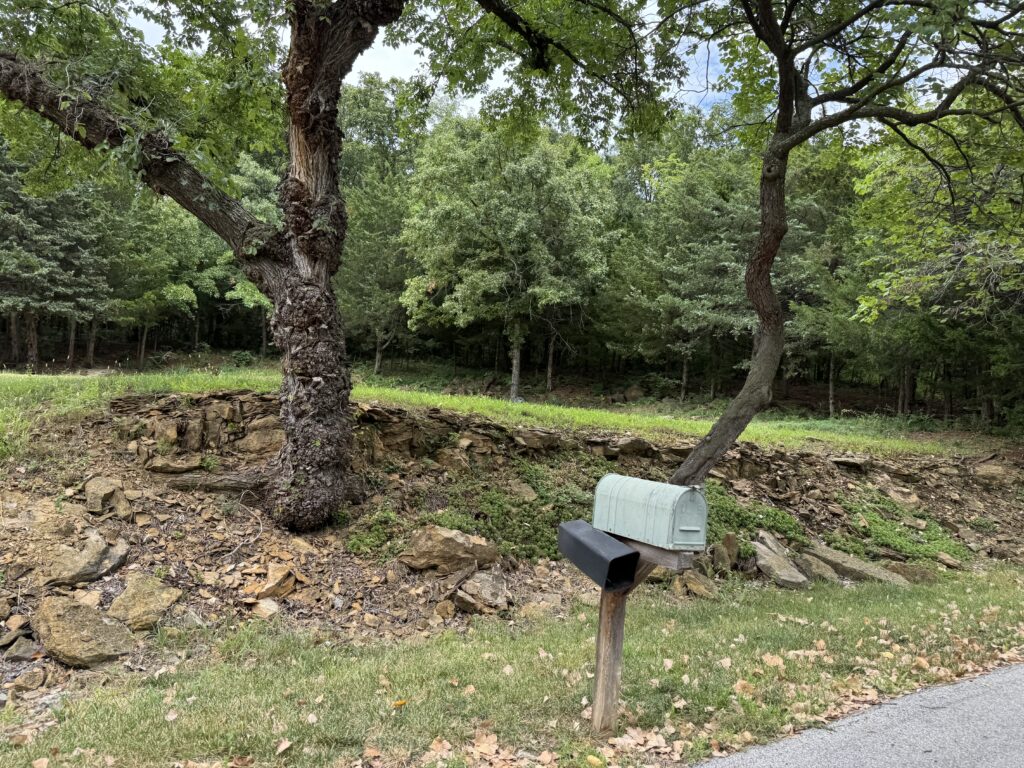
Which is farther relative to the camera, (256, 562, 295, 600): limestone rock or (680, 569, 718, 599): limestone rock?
(680, 569, 718, 599): limestone rock

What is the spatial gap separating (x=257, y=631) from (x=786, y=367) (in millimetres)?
21772

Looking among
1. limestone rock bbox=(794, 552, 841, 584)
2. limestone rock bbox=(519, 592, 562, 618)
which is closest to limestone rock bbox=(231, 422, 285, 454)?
limestone rock bbox=(519, 592, 562, 618)

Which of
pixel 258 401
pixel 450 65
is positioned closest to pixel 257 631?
pixel 258 401

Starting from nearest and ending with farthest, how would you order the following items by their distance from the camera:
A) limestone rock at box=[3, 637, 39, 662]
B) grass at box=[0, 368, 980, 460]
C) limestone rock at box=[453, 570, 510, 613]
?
limestone rock at box=[3, 637, 39, 662] → limestone rock at box=[453, 570, 510, 613] → grass at box=[0, 368, 980, 460]

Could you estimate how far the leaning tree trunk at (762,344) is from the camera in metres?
6.55

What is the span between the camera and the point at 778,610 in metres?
5.90

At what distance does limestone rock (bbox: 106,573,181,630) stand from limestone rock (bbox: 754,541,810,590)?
6.29 meters

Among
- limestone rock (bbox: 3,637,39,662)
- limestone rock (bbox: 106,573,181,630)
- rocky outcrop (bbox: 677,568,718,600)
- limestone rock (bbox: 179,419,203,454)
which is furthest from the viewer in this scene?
limestone rock (bbox: 179,419,203,454)

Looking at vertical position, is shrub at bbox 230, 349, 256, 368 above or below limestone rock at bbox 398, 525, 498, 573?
above

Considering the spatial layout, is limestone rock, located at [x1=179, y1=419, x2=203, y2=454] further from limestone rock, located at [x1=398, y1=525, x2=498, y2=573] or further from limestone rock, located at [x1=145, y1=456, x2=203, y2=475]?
limestone rock, located at [x1=398, y1=525, x2=498, y2=573]

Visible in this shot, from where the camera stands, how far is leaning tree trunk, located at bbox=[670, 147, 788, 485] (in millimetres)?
6555

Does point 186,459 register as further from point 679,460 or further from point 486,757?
point 679,460

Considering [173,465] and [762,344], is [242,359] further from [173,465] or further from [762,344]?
[762,344]

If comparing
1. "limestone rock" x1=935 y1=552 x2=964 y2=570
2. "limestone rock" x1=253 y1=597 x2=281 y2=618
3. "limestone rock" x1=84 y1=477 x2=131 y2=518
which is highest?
"limestone rock" x1=84 y1=477 x2=131 y2=518
